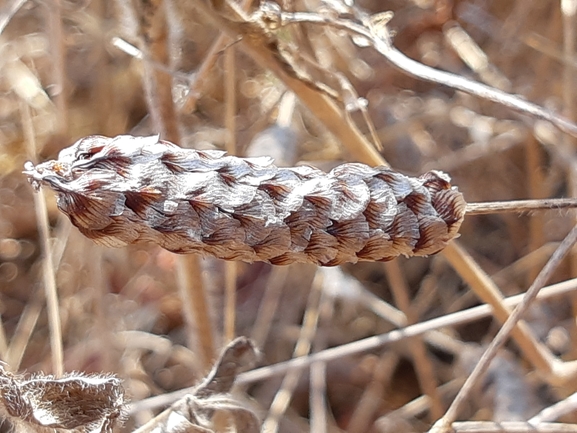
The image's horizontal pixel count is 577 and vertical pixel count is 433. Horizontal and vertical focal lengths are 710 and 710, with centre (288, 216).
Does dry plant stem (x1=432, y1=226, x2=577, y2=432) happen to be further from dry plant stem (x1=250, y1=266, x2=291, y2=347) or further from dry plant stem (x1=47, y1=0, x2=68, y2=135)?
dry plant stem (x1=47, y1=0, x2=68, y2=135)

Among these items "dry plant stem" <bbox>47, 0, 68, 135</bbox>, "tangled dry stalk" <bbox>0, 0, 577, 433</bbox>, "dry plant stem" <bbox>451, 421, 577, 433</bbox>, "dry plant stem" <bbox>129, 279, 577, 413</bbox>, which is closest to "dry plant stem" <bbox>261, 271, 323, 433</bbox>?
"tangled dry stalk" <bbox>0, 0, 577, 433</bbox>

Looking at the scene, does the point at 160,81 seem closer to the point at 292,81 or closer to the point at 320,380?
the point at 292,81

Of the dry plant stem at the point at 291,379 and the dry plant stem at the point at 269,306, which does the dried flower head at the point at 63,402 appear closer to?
the dry plant stem at the point at 291,379

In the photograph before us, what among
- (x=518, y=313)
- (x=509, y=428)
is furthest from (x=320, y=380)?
(x=518, y=313)

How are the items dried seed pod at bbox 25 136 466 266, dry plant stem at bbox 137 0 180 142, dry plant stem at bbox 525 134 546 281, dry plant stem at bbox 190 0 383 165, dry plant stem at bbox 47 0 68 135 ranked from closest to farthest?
dried seed pod at bbox 25 136 466 266 < dry plant stem at bbox 190 0 383 165 < dry plant stem at bbox 137 0 180 142 < dry plant stem at bbox 47 0 68 135 < dry plant stem at bbox 525 134 546 281

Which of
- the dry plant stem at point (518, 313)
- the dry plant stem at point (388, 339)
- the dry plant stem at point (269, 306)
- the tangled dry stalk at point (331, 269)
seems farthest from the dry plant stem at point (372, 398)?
the dry plant stem at point (518, 313)

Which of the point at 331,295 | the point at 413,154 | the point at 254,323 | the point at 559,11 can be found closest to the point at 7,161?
the point at 254,323

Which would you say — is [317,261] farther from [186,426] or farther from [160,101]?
[160,101]
